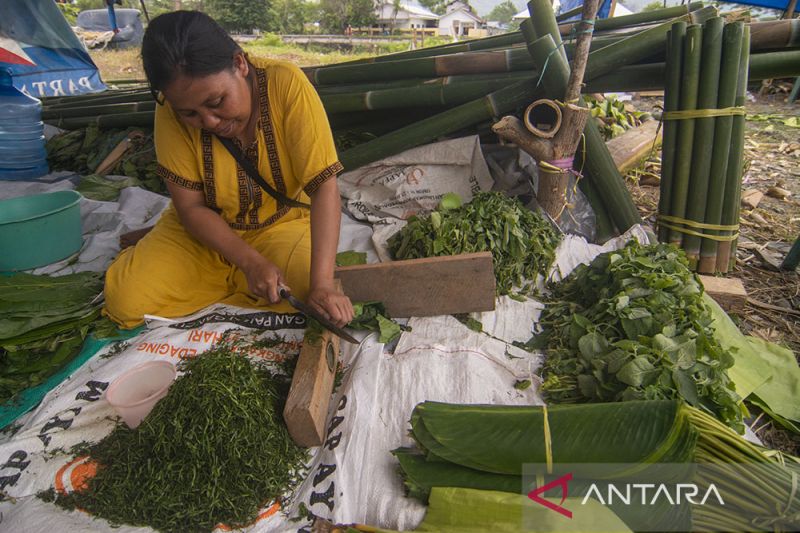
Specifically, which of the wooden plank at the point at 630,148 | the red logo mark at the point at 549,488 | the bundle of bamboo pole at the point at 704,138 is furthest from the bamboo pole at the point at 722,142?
the red logo mark at the point at 549,488

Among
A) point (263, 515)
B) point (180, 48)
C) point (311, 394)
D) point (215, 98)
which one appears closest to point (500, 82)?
point (215, 98)

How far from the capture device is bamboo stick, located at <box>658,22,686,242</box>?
8.53ft

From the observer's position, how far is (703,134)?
259 centimetres

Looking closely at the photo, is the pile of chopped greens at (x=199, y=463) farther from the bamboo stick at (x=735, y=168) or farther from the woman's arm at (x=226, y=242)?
the bamboo stick at (x=735, y=168)

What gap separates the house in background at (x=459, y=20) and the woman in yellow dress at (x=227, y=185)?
49.5 m

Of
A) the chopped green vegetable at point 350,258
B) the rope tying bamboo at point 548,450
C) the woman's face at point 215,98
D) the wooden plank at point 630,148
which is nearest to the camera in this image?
the rope tying bamboo at point 548,450

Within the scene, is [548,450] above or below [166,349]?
above

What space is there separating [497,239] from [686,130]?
1340 mm

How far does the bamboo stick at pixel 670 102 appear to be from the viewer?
2.60 metres

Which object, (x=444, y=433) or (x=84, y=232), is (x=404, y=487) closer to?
(x=444, y=433)

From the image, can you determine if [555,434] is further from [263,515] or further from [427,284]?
[427,284]

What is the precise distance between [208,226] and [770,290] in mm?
3144

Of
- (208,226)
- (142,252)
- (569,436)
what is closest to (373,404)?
(569,436)

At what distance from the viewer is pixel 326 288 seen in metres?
1.82
